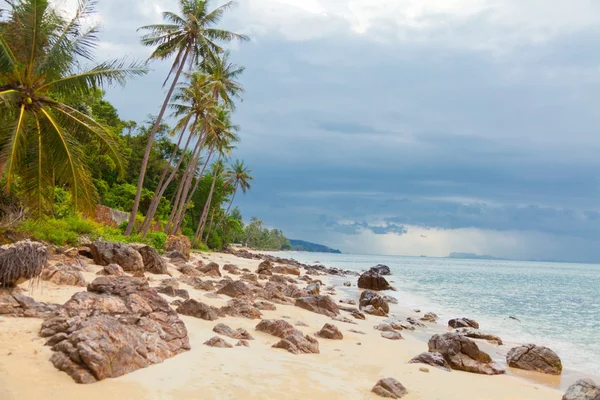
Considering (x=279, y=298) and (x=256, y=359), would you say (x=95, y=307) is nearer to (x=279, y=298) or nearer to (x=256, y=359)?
(x=256, y=359)

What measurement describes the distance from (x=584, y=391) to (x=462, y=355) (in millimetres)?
2869

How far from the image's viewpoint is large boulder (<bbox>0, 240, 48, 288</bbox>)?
282 inches

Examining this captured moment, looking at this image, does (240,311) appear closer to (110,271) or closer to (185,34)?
(110,271)

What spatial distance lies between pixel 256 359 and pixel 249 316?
3.46 meters

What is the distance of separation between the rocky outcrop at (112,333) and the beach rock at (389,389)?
9.29 feet

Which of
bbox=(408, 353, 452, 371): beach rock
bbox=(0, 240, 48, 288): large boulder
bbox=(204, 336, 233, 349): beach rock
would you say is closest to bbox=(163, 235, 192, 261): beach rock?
bbox=(0, 240, 48, 288): large boulder

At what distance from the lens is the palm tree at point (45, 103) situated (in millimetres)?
11211

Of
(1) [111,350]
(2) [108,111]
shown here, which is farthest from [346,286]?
(2) [108,111]

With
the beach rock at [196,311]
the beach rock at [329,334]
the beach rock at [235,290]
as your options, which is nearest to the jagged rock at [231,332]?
the beach rock at [196,311]

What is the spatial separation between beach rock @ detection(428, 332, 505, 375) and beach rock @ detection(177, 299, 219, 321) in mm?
4688

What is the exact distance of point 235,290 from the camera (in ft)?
43.2

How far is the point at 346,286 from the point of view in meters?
29.2

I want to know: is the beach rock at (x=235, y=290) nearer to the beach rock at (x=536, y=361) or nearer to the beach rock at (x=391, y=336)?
the beach rock at (x=391, y=336)

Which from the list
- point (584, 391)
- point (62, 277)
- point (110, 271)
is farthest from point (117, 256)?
point (584, 391)
